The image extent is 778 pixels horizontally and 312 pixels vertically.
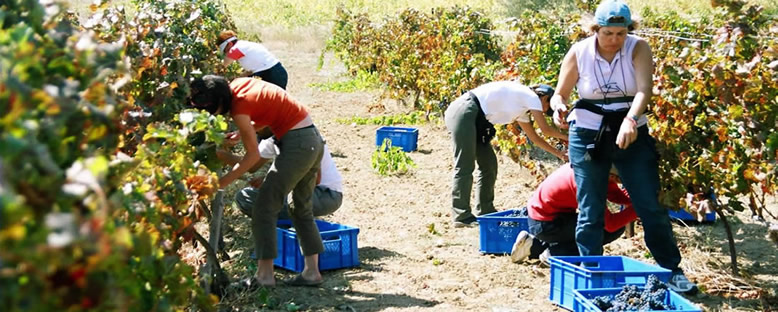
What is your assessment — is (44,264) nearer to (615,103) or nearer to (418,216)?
(615,103)

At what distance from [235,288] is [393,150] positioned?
4.46 metres

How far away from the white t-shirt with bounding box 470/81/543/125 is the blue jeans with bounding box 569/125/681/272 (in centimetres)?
167

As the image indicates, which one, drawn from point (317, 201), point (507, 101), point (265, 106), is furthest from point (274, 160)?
point (507, 101)

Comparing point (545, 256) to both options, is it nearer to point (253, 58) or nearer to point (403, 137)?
point (253, 58)

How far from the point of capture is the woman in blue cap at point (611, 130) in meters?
4.93

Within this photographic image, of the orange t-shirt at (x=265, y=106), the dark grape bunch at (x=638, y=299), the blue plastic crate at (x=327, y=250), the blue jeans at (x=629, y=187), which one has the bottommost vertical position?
the blue plastic crate at (x=327, y=250)

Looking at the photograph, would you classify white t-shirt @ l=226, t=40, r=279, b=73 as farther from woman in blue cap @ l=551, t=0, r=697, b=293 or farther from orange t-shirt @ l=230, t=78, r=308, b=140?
woman in blue cap @ l=551, t=0, r=697, b=293

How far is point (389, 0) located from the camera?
40.9 metres

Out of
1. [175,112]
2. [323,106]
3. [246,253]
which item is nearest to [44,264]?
[175,112]

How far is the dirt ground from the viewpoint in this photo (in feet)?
17.7

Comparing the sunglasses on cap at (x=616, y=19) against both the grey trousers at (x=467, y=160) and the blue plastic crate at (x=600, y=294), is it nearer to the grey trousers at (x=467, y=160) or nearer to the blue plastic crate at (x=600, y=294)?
Result: the blue plastic crate at (x=600, y=294)

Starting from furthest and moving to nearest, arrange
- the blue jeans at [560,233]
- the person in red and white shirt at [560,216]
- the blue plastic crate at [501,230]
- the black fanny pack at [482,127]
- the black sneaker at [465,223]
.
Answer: the black sneaker at [465,223] → the black fanny pack at [482,127] → the blue plastic crate at [501,230] → the blue jeans at [560,233] → the person in red and white shirt at [560,216]

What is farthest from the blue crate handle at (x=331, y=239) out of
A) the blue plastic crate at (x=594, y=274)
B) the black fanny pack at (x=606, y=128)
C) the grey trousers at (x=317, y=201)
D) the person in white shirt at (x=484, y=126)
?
the black fanny pack at (x=606, y=128)

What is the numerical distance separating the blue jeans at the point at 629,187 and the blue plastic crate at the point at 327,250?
152 cm
